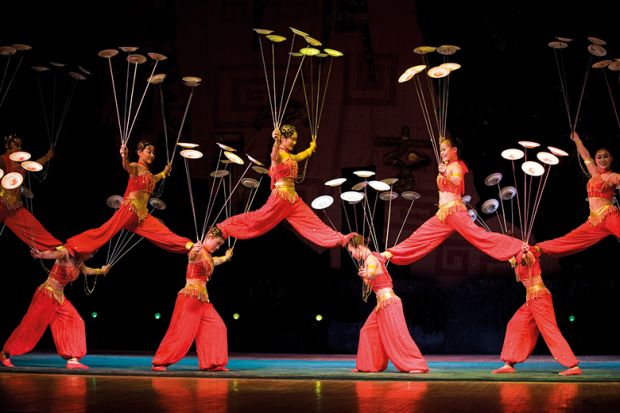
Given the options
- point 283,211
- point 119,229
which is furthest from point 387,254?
point 119,229

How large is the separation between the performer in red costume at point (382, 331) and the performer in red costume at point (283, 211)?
38 centimetres

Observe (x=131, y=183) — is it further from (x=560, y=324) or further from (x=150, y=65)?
(x=560, y=324)

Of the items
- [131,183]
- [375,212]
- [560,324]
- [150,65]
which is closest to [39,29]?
[150,65]

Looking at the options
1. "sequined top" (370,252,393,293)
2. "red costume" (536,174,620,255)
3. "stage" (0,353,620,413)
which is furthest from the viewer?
"red costume" (536,174,620,255)

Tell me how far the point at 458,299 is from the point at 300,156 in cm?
266

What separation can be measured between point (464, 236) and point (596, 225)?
1092mm

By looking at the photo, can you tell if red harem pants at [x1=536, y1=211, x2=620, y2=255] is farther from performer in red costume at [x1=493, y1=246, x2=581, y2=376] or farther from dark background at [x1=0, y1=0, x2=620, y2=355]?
dark background at [x1=0, y1=0, x2=620, y2=355]

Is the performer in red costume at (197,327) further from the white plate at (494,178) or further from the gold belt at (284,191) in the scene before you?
the white plate at (494,178)

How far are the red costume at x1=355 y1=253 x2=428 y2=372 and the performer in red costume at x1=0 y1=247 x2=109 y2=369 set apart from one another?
2258 millimetres

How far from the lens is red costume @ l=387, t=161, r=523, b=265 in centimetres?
701

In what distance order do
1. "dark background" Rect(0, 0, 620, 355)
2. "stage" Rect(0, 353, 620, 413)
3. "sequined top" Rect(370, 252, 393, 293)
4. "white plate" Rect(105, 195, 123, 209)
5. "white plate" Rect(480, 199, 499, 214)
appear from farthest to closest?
1. "dark background" Rect(0, 0, 620, 355)
2. "white plate" Rect(480, 199, 499, 214)
3. "white plate" Rect(105, 195, 123, 209)
4. "sequined top" Rect(370, 252, 393, 293)
5. "stage" Rect(0, 353, 620, 413)

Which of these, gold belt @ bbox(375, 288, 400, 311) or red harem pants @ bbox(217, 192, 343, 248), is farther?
red harem pants @ bbox(217, 192, 343, 248)

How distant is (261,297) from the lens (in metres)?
9.10

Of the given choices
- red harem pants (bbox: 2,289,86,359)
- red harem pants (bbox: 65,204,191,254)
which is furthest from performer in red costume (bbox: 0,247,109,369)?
red harem pants (bbox: 65,204,191,254)
